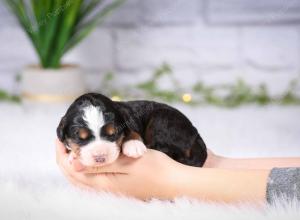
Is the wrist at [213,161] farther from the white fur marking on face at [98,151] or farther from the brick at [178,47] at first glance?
the brick at [178,47]

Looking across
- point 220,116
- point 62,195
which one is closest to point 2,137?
point 62,195

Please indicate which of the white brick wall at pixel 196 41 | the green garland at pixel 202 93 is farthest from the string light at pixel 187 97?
the white brick wall at pixel 196 41

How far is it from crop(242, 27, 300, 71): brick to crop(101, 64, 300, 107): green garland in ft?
0.24

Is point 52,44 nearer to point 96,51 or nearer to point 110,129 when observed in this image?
point 96,51

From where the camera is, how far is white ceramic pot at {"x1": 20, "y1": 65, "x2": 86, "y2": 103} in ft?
5.41

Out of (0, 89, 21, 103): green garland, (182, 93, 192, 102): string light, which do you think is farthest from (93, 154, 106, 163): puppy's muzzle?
(0, 89, 21, 103): green garland

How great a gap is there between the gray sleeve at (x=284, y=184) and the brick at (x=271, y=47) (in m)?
1.08

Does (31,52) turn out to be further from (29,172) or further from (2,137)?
(29,172)

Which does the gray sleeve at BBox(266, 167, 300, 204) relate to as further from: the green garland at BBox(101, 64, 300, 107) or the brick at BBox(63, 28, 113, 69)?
the brick at BBox(63, 28, 113, 69)

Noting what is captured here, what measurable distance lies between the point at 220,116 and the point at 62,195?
79cm

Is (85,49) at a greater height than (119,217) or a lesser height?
greater

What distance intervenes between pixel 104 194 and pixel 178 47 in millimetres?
1094

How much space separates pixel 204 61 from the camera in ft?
6.20

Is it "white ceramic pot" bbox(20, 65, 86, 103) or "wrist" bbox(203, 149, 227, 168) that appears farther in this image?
"white ceramic pot" bbox(20, 65, 86, 103)
